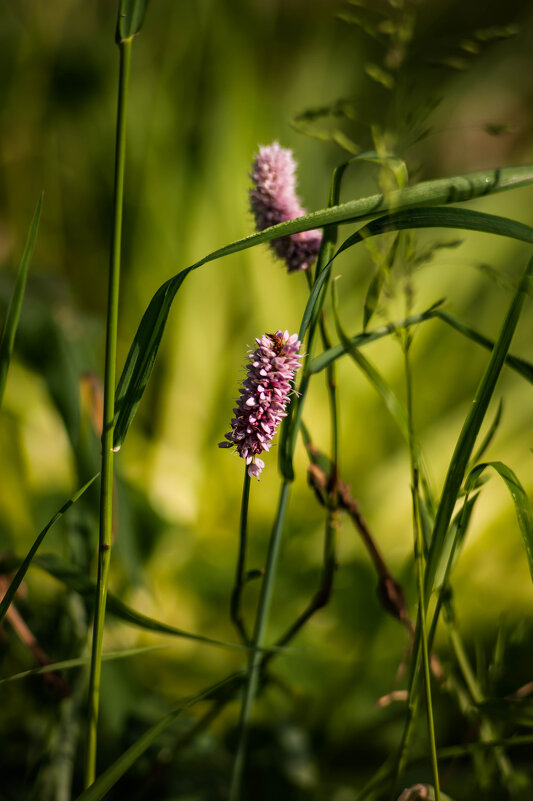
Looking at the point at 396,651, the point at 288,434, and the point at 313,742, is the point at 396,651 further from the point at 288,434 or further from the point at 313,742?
the point at 288,434

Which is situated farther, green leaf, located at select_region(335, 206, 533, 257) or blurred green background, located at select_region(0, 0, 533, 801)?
blurred green background, located at select_region(0, 0, 533, 801)

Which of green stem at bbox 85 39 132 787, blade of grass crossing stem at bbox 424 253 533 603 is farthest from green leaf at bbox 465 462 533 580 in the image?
green stem at bbox 85 39 132 787

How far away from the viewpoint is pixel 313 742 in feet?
1.28

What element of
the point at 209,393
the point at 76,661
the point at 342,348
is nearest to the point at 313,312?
the point at 342,348

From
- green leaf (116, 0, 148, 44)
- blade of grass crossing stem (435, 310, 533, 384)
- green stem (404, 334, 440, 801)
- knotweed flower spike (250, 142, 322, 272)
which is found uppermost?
green leaf (116, 0, 148, 44)

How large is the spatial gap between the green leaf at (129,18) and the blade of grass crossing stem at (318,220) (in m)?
0.06

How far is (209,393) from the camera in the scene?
0.72 meters

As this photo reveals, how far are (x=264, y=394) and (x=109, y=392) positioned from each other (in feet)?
0.17

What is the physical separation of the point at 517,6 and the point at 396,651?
1066 mm

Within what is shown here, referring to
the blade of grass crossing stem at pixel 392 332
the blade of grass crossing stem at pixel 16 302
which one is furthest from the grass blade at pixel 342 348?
the blade of grass crossing stem at pixel 16 302

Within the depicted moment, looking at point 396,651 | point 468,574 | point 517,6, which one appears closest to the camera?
point 396,651

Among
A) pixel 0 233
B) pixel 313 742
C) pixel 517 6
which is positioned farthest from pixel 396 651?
pixel 517 6

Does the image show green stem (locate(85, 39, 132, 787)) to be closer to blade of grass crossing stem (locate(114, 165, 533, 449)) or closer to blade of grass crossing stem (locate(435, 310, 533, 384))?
blade of grass crossing stem (locate(114, 165, 533, 449))

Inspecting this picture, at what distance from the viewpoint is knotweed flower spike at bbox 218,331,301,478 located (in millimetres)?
188
